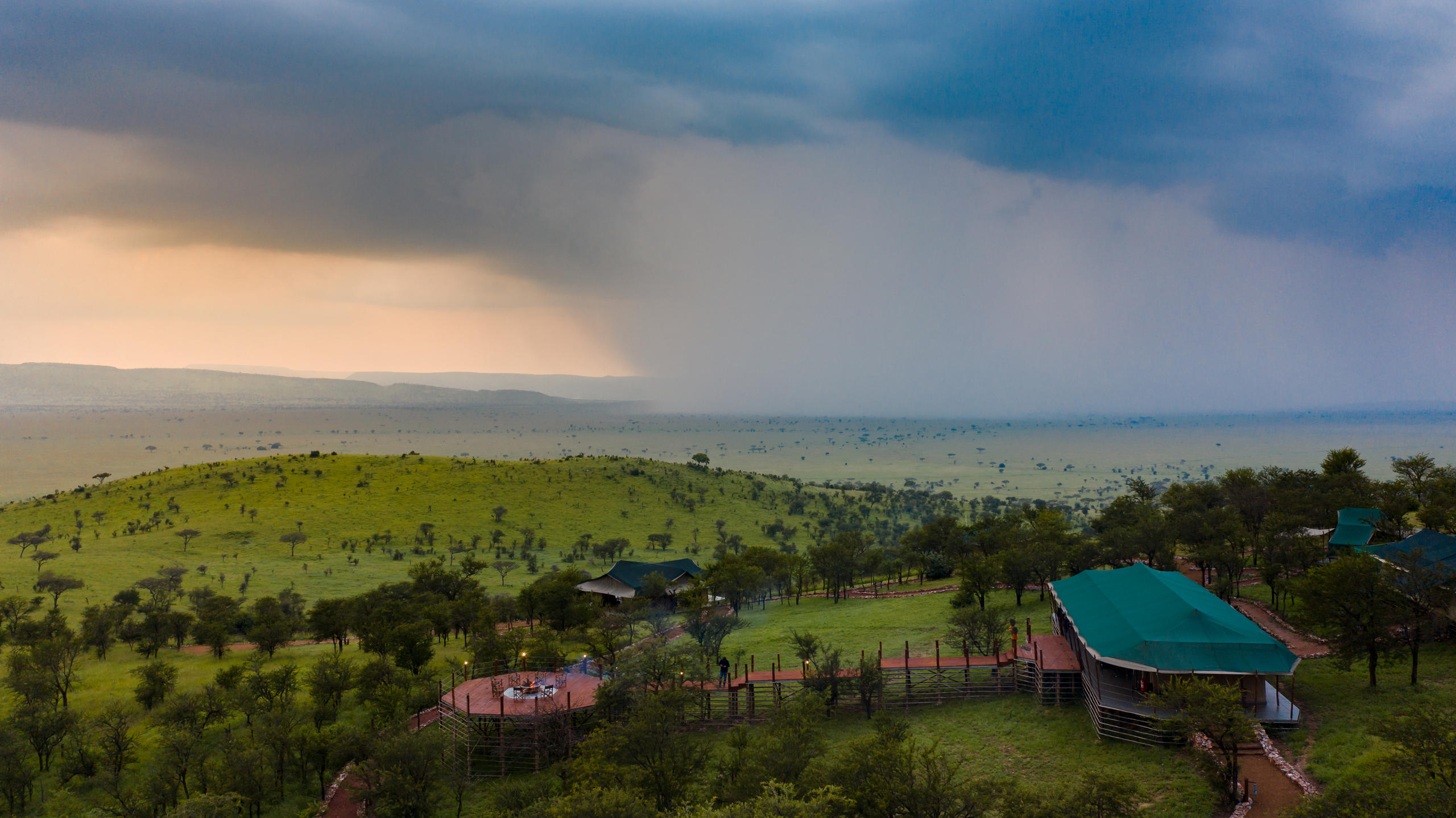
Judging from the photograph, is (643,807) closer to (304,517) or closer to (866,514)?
(304,517)

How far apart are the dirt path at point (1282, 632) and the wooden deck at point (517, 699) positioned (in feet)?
98.2

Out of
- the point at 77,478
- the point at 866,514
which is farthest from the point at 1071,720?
the point at 77,478

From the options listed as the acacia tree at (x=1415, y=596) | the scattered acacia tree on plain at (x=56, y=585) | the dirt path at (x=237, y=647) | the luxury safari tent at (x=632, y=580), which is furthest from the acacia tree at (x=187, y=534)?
the acacia tree at (x=1415, y=596)

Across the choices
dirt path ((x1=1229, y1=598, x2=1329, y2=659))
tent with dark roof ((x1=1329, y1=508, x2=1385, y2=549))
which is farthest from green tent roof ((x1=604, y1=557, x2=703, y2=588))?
tent with dark roof ((x1=1329, y1=508, x2=1385, y2=549))

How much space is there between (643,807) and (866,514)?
364 feet

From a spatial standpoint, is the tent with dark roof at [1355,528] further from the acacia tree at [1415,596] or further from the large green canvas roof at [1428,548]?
the acacia tree at [1415,596]

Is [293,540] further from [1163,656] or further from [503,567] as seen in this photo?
[1163,656]

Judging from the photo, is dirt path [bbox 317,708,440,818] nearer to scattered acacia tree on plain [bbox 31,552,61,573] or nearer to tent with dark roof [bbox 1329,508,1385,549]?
tent with dark roof [bbox 1329,508,1385,549]

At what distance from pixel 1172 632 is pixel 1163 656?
51.3 inches

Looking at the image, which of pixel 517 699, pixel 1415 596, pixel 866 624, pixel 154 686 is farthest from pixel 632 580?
pixel 1415 596

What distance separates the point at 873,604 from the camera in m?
52.8

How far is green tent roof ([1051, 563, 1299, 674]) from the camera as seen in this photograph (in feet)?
82.3

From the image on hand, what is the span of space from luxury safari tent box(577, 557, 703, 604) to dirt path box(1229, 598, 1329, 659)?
39099 mm

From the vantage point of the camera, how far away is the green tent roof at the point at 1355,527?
144 ft
